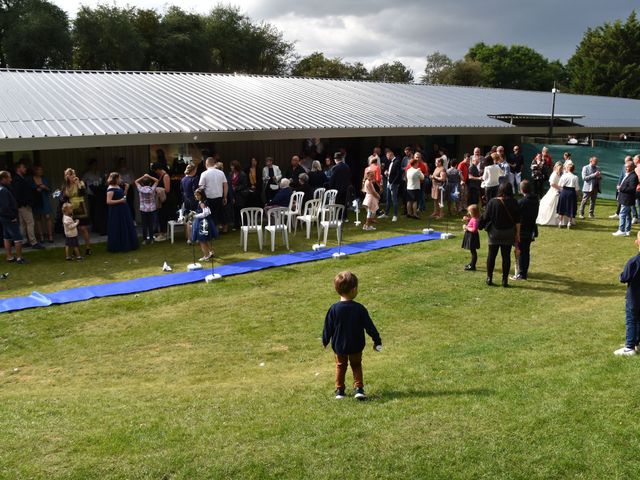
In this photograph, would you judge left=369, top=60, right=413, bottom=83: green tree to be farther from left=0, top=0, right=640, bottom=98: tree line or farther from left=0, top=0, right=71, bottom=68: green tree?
left=0, top=0, right=71, bottom=68: green tree

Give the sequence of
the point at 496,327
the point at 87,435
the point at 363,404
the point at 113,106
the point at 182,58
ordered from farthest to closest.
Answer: the point at 182,58 < the point at 113,106 < the point at 496,327 < the point at 363,404 < the point at 87,435

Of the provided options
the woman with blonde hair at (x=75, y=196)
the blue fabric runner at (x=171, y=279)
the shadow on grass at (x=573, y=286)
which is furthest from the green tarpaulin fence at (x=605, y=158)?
the woman with blonde hair at (x=75, y=196)

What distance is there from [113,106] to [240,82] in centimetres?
733

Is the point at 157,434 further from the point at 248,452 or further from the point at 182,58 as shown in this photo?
the point at 182,58

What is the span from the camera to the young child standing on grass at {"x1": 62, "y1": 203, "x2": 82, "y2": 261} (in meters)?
11.1

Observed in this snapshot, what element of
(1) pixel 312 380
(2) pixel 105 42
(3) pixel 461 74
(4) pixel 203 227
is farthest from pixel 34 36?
(3) pixel 461 74

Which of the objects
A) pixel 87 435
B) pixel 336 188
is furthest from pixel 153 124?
pixel 87 435

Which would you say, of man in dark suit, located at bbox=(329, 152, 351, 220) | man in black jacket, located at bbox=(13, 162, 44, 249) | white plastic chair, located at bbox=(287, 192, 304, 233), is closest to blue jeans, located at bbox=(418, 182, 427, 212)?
man in dark suit, located at bbox=(329, 152, 351, 220)

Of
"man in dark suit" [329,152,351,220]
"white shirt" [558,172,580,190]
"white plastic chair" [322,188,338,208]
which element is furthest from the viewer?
"man in dark suit" [329,152,351,220]

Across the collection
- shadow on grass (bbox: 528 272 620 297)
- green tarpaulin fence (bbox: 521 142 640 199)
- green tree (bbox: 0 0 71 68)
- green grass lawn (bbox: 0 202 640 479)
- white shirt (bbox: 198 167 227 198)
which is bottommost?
green grass lawn (bbox: 0 202 640 479)

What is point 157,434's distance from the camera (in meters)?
4.84

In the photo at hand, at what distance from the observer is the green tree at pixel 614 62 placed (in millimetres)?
59812

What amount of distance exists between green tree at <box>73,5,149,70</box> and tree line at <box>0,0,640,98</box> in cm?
8

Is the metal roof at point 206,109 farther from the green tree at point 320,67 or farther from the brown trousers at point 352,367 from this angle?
the green tree at point 320,67
